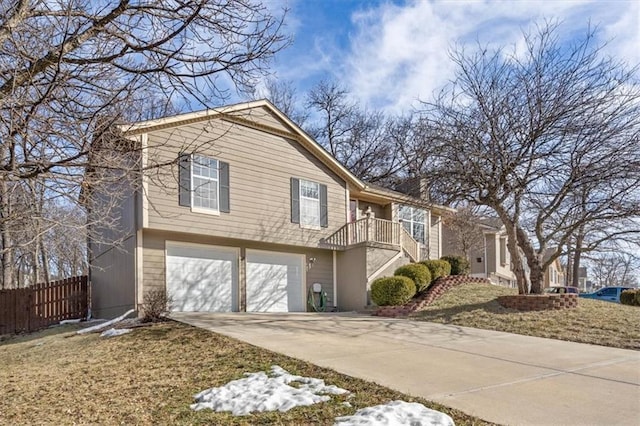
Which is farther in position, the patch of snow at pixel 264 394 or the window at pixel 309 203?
the window at pixel 309 203

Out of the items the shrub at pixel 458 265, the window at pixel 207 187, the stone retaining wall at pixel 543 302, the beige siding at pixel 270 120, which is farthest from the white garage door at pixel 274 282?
the stone retaining wall at pixel 543 302

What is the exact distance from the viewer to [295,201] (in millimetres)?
15531

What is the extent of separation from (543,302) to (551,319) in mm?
902

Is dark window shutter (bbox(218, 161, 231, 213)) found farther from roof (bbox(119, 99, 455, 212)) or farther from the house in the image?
roof (bbox(119, 99, 455, 212))

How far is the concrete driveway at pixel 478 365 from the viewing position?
475 cm

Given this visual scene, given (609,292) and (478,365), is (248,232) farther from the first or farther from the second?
(609,292)

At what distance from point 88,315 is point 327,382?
10663 millimetres

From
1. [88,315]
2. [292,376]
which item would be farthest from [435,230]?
[292,376]

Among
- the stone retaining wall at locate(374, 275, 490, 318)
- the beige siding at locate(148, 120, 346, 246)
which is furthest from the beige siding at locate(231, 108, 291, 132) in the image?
the stone retaining wall at locate(374, 275, 490, 318)

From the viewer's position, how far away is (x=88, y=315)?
14.0 metres

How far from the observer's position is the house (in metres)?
12.5

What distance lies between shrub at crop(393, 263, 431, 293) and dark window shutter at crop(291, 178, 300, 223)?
3.58 m

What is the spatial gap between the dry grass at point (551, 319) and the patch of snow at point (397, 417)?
5.88m

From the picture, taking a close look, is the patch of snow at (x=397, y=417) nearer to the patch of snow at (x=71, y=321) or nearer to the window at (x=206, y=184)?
the window at (x=206, y=184)
